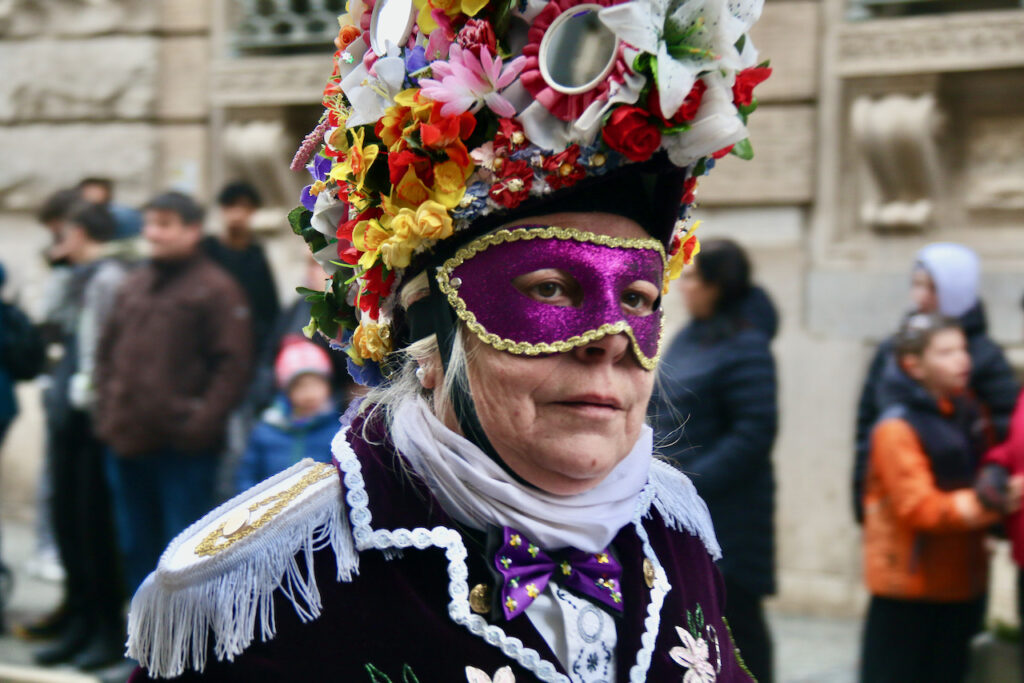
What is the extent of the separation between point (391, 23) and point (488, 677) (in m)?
1.02

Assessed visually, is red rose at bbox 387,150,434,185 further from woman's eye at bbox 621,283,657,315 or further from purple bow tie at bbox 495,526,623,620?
purple bow tie at bbox 495,526,623,620

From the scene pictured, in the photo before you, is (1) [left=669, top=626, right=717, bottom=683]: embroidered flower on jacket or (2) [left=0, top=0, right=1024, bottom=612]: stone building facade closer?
(1) [left=669, top=626, right=717, bottom=683]: embroidered flower on jacket

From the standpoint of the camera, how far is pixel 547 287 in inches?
77.2

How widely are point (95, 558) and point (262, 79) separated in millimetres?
3313

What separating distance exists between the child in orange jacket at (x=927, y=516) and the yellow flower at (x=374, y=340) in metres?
2.37

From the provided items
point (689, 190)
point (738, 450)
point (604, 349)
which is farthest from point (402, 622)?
point (738, 450)

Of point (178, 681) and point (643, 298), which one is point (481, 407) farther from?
point (178, 681)

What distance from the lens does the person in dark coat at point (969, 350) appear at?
4.21 meters

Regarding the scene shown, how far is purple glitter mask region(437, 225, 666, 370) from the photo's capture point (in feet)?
6.33

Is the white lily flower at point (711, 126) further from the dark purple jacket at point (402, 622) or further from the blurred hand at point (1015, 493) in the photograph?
the blurred hand at point (1015, 493)

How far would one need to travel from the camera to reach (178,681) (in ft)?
6.04

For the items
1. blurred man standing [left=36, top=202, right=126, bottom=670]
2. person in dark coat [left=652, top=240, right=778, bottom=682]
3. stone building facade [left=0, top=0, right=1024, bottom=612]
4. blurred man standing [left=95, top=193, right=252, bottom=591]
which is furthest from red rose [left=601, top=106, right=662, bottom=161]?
stone building facade [left=0, top=0, right=1024, bottom=612]

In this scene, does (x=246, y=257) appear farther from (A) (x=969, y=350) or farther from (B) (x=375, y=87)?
(B) (x=375, y=87)

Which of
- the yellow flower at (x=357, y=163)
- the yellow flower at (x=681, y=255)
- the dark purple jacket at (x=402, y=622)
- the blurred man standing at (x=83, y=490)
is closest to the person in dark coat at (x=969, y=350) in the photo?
the yellow flower at (x=681, y=255)
